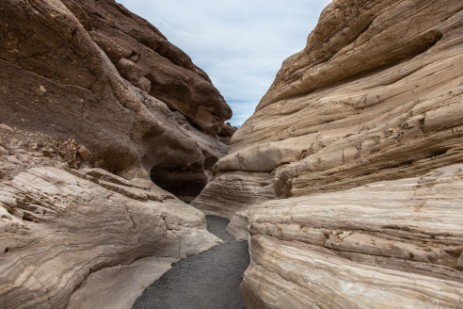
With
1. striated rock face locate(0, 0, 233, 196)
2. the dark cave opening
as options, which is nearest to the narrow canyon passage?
striated rock face locate(0, 0, 233, 196)

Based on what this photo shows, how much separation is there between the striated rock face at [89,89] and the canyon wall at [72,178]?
4 cm

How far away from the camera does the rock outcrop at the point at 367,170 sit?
376 cm

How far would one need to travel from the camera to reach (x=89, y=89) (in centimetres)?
1134

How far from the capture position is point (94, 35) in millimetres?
18250

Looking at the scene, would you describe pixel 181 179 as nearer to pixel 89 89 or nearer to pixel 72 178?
pixel 89 89

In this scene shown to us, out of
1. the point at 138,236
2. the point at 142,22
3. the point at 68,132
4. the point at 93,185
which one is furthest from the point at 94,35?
the point at 138,236

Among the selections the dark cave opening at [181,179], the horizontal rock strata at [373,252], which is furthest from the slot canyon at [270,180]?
the dark cave opening at [181,179]

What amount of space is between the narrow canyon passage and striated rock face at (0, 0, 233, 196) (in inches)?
243

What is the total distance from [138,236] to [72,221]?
2.39m

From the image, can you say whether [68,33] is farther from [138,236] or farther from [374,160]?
[374,160]

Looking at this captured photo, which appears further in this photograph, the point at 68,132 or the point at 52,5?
the point at 68,132

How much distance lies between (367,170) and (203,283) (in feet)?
19.1

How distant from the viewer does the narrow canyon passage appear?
22.7 ft

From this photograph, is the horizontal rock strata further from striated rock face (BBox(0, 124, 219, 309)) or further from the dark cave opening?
the dark cave opening
